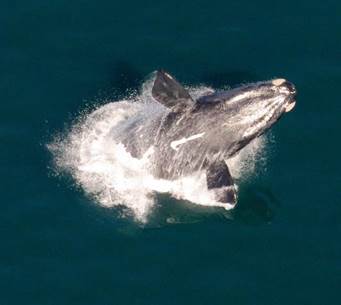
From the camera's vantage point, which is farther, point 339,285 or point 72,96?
point 72,96

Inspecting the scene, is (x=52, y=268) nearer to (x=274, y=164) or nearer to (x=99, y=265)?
(x=99, y=265)

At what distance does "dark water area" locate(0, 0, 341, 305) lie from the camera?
197ft

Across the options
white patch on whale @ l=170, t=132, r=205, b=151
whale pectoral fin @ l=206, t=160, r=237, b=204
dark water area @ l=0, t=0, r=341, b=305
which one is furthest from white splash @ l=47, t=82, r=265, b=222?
white patch on whale @ l=170, t=132, r=205, b=151

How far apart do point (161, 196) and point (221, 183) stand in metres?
4.43

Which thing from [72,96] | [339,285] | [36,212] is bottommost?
[339,285]

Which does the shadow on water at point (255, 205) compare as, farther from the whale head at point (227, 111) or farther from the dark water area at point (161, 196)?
the whale head at point (227, 111)

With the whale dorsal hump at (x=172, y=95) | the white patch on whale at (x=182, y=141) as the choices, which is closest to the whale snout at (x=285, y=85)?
the whale dorsal hump at (x=172, y=95)

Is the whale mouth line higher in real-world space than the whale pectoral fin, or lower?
higher

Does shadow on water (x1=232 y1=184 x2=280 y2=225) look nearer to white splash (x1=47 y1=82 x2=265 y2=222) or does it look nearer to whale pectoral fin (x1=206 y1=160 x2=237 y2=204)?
white splash (x1=47 y1=82 x2=265 y2=222)

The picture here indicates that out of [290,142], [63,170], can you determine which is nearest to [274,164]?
[290,142]

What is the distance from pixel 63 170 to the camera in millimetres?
65500

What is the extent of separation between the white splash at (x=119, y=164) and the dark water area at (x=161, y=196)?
0.93 m

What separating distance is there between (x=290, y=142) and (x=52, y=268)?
58.9 feet

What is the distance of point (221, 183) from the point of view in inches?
2454
